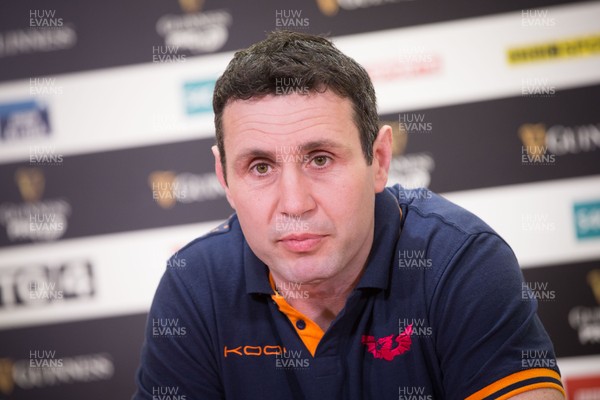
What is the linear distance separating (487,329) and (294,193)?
489 millimetres

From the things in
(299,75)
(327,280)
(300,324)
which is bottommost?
(300,324)

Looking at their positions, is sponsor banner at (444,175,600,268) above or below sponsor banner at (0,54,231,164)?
below

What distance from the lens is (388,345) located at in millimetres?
1457

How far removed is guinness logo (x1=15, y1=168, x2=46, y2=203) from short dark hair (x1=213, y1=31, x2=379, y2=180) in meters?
1.75

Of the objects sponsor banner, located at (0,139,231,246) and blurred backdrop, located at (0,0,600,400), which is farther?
sponsor banner, located at (0,139,231,246)

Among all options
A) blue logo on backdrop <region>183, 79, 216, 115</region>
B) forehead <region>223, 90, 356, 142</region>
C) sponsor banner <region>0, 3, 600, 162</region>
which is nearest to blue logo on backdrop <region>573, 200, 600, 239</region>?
sponsor banner <region>0, 3, 600, 162</region>

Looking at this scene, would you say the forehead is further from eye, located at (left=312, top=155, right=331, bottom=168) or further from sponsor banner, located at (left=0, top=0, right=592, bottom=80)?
sponsor banner, located at (left=0, top=0, right=592, bottom=80)

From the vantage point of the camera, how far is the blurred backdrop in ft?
9.12

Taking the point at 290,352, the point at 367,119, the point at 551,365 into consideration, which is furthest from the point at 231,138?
the point at 551,365

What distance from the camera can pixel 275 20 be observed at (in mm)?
2854

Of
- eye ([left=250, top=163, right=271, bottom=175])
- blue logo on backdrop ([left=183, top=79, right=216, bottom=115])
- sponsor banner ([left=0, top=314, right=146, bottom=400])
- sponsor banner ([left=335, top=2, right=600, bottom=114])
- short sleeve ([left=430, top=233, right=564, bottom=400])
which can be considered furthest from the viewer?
sponsor banner ([left=0, top=314, right=146, bottom=400])

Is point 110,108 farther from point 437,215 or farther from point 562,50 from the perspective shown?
point 562,50

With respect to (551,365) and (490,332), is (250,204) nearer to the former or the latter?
(490,332)

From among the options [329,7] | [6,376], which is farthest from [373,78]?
[6,376]
